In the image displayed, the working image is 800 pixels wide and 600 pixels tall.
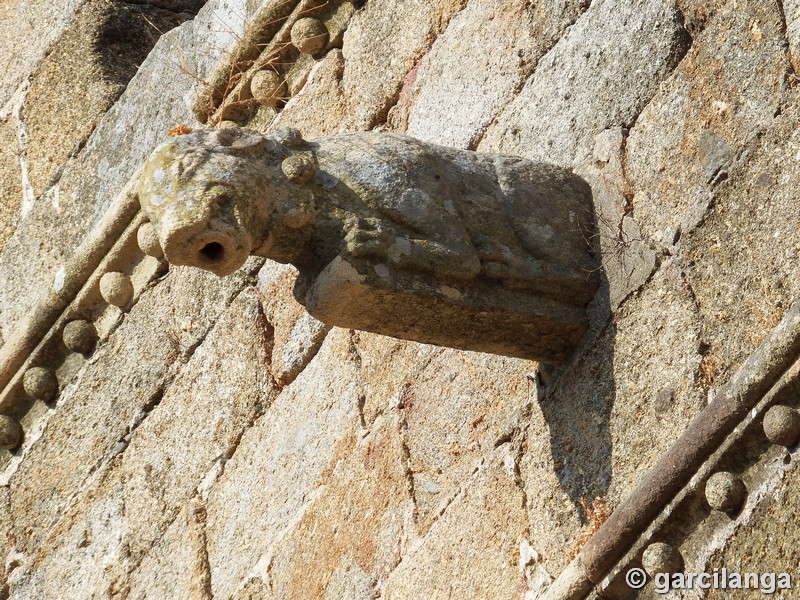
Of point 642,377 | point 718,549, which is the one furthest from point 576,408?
point 718,549

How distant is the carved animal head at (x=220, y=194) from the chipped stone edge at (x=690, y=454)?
82 centimetres

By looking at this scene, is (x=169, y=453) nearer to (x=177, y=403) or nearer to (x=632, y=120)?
(x=177, y=403)

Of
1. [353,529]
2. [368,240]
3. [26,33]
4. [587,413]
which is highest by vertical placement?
[368,240]

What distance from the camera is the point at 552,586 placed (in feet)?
10.3

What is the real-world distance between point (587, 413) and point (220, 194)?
0.87m

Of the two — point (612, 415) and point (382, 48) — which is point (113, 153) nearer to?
point (382, 48)

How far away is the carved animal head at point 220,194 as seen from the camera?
301 centimetres

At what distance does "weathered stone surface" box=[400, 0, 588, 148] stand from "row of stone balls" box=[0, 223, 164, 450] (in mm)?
1087

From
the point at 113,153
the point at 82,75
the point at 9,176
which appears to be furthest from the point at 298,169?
the point at 9,176

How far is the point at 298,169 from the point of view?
317 cm

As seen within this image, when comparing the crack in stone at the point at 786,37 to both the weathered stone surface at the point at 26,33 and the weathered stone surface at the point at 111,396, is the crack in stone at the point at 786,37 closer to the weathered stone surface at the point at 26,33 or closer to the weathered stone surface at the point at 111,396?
the weathered stone surface at the point at 111,396

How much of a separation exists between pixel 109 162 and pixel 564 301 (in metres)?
2.47

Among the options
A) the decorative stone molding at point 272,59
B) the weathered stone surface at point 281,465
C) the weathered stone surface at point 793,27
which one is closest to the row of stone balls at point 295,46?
the decorative stone molding at point 272,59

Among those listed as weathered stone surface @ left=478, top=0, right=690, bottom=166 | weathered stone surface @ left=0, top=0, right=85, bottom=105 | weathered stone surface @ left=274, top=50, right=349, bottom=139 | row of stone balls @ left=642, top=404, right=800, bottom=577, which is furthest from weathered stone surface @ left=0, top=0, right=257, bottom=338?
row of stone balls @ left=642, top=404, right=800, bottom=577
